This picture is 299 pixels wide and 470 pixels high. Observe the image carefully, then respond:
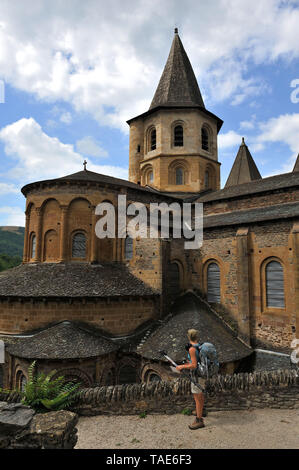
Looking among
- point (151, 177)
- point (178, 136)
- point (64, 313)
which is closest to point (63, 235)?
point (64, 313)

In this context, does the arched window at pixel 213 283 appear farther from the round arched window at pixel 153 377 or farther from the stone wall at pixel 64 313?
the round arched window at pixel 153 377

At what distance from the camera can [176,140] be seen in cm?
2756

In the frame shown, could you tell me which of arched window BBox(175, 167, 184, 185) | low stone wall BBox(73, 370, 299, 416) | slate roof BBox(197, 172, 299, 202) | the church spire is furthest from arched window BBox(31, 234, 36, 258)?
the church spire

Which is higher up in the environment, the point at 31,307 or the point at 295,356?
the point at 31,307

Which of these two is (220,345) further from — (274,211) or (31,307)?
(31,307)

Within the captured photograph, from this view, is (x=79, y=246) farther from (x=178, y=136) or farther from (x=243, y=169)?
(x=243, y=169)

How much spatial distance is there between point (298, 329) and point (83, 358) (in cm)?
983

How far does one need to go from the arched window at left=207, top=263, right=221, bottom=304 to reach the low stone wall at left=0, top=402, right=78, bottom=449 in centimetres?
1332

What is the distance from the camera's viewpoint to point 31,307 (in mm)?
14484

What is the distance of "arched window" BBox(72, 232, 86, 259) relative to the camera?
18.1 m

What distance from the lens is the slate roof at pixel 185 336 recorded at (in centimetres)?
1291

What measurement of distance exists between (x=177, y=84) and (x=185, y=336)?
25.0 meters

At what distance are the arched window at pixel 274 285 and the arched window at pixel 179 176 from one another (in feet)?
46.7
